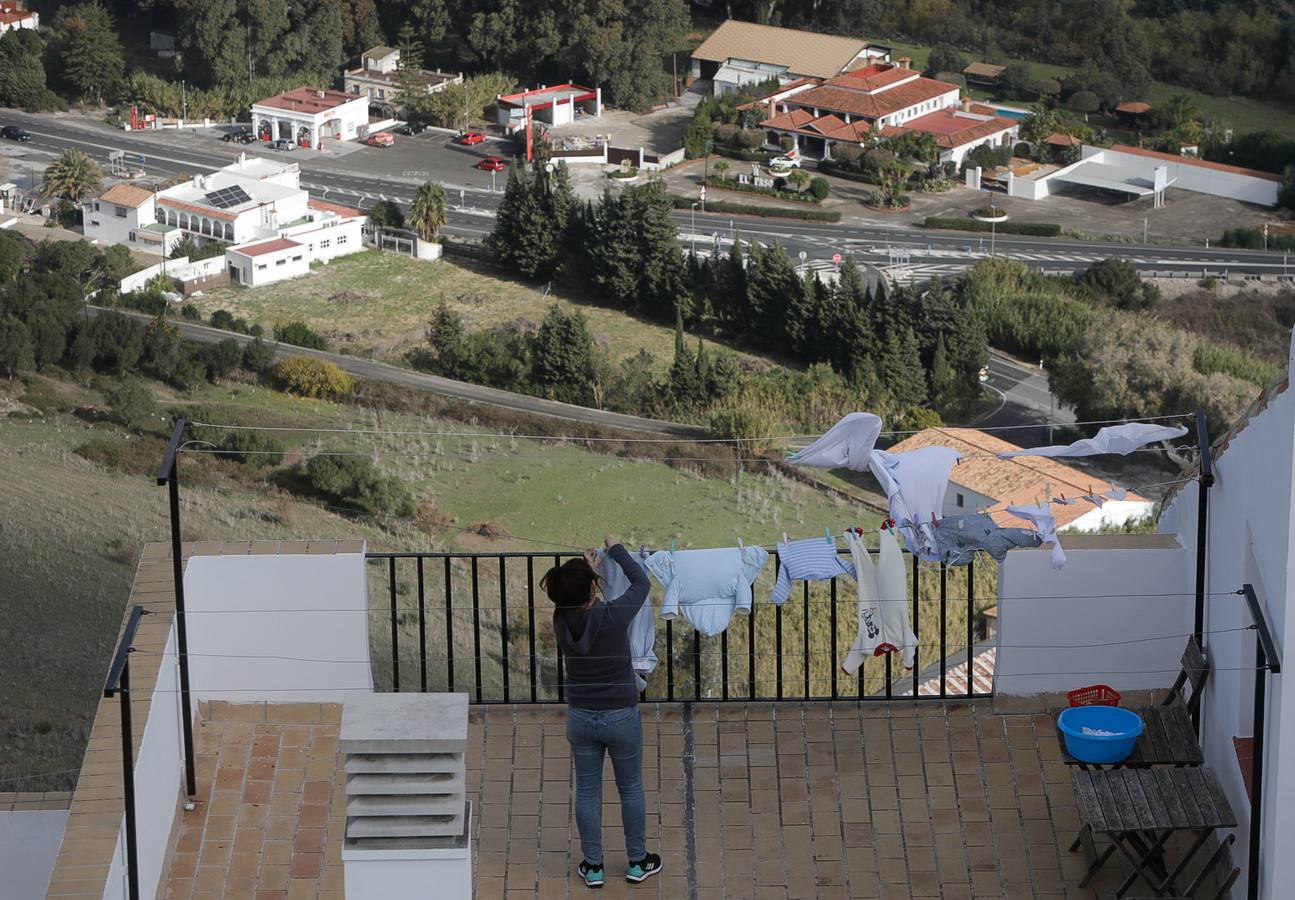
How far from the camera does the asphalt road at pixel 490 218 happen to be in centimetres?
4538

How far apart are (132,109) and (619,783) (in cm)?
5427

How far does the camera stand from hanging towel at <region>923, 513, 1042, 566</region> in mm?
7805

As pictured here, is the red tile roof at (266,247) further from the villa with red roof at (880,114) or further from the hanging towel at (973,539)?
the hanging towel at (973,539)

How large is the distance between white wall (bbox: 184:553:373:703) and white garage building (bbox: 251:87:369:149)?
48.9 meters

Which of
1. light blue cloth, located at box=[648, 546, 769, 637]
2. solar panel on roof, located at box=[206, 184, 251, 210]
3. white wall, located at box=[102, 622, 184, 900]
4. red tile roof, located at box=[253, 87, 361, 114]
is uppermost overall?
light blue cloth, located at box=[648, 546, 769, 637]

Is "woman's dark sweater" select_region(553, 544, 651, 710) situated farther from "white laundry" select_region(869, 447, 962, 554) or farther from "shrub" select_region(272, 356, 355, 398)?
"shrub" select_region(272, 356, 355, 398)

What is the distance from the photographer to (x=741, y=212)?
49000mm

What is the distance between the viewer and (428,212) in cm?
4656

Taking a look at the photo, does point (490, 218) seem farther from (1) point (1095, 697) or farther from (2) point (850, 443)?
(1) point (1095, 697)

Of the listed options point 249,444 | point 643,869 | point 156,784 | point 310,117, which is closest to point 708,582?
point 643,869

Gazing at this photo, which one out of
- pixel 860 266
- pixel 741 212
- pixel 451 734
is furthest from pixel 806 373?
pixel 451 734

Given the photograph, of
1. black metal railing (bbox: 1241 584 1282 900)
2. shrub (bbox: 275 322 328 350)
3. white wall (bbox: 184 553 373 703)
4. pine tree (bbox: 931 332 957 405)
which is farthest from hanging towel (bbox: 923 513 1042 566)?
shrub (bbox: 275 322 328 350)

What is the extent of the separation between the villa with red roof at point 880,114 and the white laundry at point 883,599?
1783 inches

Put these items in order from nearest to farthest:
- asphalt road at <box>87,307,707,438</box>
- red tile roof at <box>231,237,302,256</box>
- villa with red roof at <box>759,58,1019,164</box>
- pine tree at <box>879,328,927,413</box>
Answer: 1. asphalt road at <box>87,307,707,438</box>
2. pine tree at <box>879,328,927,413</box>
3. red tile roof at <box>231,237,302,256</box>
4. villa with red roof at <box>759,58,1019,164</box>
